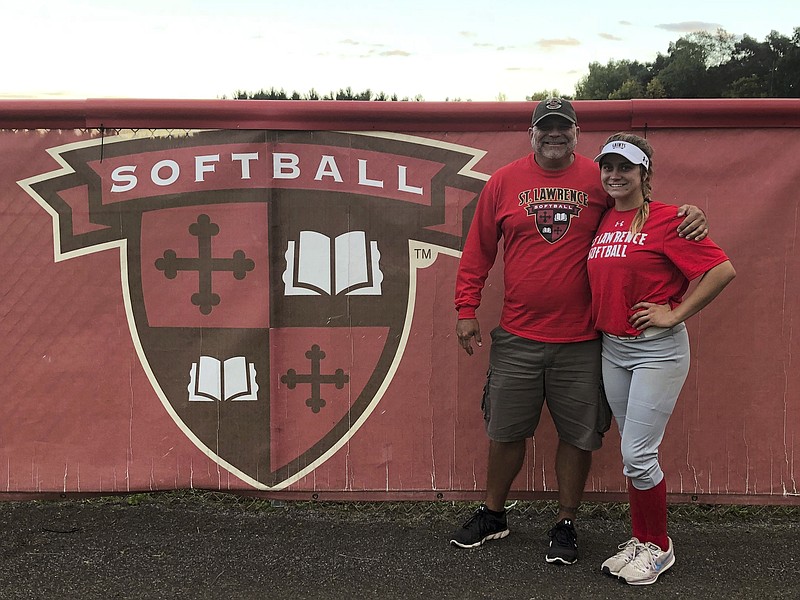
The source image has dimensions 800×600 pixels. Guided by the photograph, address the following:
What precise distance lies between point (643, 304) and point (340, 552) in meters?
1.60

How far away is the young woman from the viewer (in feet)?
9.02

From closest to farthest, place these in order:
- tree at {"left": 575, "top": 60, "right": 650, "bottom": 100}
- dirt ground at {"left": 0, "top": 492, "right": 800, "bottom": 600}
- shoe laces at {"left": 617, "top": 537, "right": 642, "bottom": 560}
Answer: dirt ground at {"left": 0, "top": 492, "right": 800, "bottom": 600}, shoe laces at {"left": 617, "top": 537, "right": 642, "bottom": 560}, tree at {"left": 575, "top": 60, "right": 650, "bottom": 100}

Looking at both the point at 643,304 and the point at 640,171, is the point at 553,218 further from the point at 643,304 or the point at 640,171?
the point at 643,304

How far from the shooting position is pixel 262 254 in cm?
360

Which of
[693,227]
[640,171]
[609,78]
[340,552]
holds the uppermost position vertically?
[609,78]

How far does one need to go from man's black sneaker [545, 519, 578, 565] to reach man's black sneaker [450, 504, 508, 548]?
244 millimetres

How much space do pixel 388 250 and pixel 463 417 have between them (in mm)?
881

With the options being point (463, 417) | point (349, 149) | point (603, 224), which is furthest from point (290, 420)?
point (603, 224)

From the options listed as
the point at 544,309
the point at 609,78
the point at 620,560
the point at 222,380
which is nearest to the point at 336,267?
the point at 222,380

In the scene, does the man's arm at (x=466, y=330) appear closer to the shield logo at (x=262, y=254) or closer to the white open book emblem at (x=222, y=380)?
the shield logo at (x=262, y=254)

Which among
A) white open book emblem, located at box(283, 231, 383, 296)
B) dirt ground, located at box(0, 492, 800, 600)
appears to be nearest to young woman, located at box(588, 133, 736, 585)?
dirt ground, located at box(0, 492, 800, 600)

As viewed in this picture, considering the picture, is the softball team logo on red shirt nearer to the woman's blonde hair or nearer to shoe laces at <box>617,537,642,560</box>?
the woman's blonde hair

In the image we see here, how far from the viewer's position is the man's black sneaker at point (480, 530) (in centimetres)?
324

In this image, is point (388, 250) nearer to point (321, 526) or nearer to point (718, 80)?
point (321, 526)
